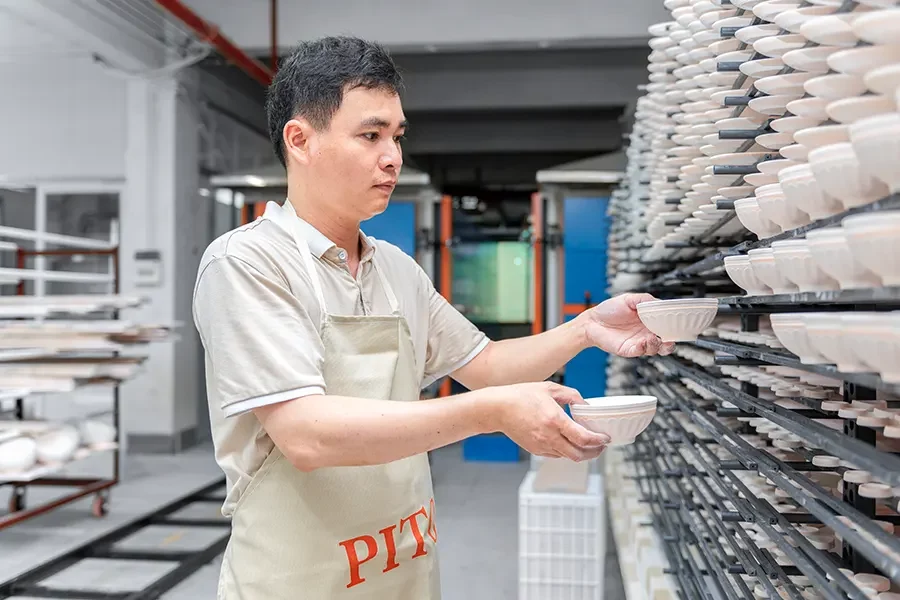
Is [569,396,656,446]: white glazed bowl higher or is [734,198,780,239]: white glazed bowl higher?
[734,198,780,239]: white glazed bowl

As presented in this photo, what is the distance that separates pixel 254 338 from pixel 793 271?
2.63 ft

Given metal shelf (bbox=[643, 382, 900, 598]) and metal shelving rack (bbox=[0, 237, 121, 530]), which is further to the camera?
metal shelving rack (bbox=[0, 237, 121, 530])

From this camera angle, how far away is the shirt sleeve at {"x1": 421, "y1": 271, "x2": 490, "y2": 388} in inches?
72.7

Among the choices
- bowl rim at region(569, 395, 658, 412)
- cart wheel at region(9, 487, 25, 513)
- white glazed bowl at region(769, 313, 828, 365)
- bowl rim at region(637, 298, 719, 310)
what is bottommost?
cart wheel at region(9, 487, 25, 513)

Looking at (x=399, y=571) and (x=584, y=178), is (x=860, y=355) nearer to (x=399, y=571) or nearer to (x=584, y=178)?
(x=399, y=571)

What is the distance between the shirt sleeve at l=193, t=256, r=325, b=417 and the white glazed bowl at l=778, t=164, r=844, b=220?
2.46 feet

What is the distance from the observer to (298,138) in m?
1.50

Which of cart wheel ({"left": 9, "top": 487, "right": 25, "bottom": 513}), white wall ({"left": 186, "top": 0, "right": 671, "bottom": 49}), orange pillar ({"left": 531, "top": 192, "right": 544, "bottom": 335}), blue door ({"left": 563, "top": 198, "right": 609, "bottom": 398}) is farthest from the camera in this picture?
orange pillar ({"left": 531, "top": 192, "right": 544, "bottom": 335})

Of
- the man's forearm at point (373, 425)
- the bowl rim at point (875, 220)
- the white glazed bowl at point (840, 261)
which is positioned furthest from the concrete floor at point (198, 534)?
the bowl rim at point (875, 220)

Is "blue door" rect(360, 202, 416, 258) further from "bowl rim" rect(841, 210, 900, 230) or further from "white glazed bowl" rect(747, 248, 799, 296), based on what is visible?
"bowl rim" rect(841, 210, 900, 230)

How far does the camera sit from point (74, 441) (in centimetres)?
437

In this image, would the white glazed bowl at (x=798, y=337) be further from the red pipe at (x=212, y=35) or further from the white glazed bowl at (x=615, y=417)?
the red pipe at (x=212, y=35)

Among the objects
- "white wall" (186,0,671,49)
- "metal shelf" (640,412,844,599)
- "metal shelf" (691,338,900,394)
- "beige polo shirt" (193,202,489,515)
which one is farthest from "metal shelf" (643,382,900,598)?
"white wall" (186,0,671,49)

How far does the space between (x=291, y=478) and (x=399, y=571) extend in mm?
296
